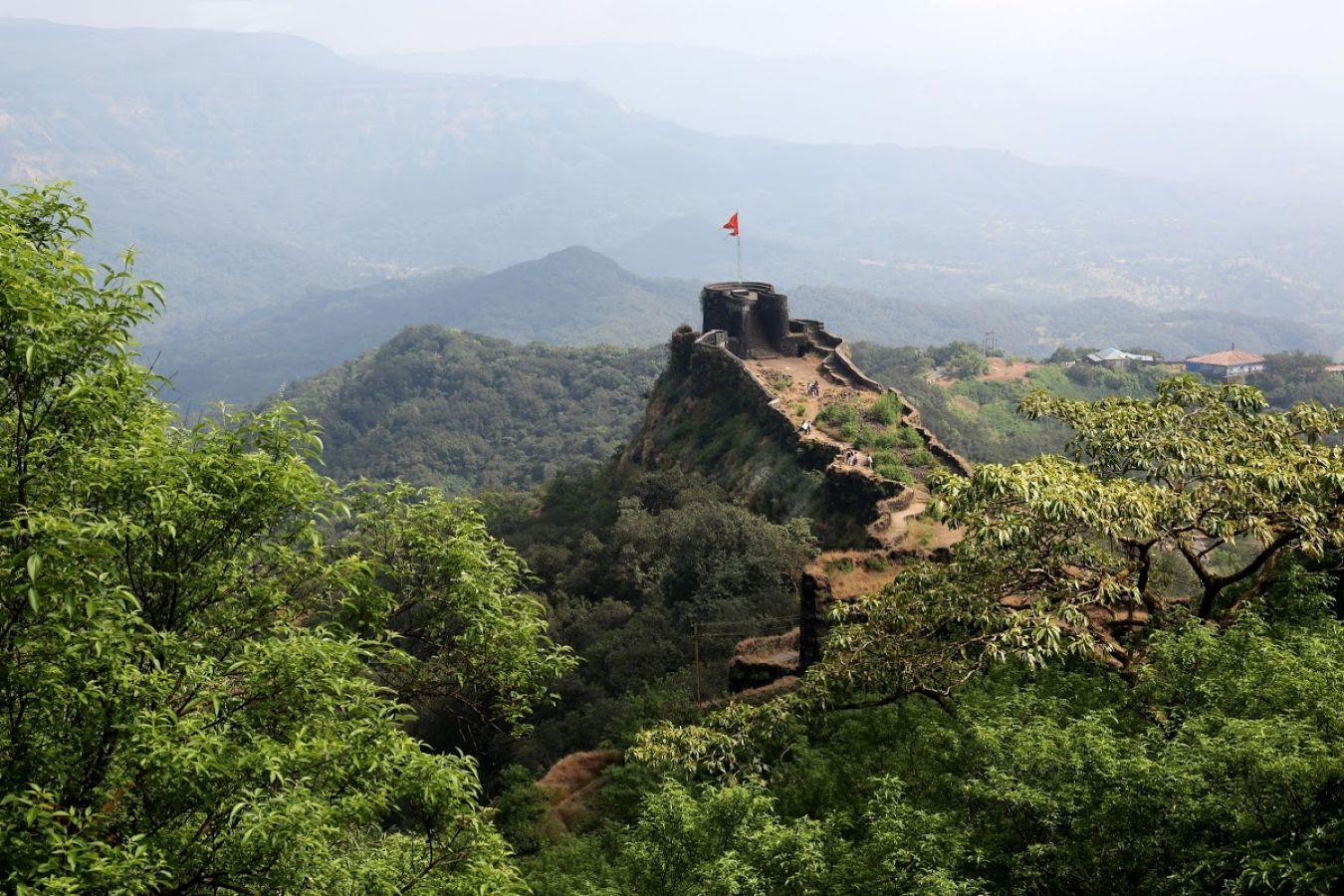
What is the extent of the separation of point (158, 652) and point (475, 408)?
11591 cm

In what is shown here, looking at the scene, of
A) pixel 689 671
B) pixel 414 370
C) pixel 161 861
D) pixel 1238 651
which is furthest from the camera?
pixel 414 370

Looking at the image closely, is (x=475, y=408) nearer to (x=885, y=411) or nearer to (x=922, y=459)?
(x=885, y=411)

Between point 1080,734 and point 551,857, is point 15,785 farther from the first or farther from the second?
point 551,857

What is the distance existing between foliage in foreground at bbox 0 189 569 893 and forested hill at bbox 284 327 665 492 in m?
87.1

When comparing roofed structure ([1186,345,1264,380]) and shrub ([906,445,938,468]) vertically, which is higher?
shrub ([906,445,938,468])

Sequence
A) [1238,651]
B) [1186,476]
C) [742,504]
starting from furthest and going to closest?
[742,504] < [1186,476] < [1238,651]

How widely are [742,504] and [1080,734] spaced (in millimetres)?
27622

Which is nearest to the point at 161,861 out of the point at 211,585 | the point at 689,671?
the point at 211,585

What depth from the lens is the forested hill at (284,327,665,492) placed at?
106 metres

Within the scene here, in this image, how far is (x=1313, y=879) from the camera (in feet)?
24.8

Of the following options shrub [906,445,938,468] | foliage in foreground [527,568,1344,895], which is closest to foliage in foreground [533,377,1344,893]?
foliage in foreground [527,568,1344,895]

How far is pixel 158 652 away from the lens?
8.84 m

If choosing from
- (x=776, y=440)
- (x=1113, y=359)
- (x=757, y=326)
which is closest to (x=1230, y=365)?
(x=1113, y=359)

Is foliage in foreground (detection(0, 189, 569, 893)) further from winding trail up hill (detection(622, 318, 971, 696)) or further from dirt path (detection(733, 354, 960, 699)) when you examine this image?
winding trail up hill (detection(622, 318, 971, 696))
